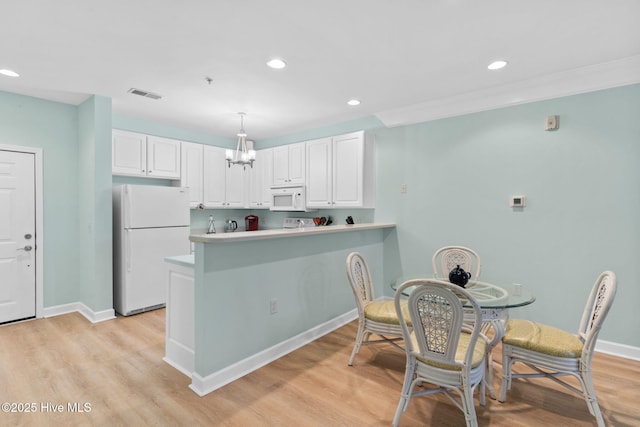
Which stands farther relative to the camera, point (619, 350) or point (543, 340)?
point (619, 350)

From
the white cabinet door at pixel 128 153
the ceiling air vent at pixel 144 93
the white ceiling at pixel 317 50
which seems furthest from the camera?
the white cabinet door at pixel 128 153

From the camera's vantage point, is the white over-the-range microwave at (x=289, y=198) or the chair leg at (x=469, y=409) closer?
the chair leg at (x=469, y=409)

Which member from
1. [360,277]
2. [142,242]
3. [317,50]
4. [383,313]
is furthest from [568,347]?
[142,242]

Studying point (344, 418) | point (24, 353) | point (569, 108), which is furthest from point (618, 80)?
point (24, 353)

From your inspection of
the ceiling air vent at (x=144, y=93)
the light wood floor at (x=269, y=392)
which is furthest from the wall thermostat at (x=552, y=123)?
the ceiling air vent at (x=144, y=93)

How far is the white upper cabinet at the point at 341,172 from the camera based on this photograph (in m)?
4.28

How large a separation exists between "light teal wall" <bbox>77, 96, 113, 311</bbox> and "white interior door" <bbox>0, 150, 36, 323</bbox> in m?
0.53

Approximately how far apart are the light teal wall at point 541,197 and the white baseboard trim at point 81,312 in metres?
3.70

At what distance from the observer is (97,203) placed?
3.68m

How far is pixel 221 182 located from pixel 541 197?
4.51 meters

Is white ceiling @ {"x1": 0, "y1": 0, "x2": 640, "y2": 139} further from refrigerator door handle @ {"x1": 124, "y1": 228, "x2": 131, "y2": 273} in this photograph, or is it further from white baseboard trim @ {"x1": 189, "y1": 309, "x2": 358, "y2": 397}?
white baseboard trim @ {"x1": 189, "y1": 309, "x2": 358, "y2": 397}

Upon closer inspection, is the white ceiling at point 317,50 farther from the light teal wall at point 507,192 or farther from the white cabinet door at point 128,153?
the white cabinet door at point 128,153

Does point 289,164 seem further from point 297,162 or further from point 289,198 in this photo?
point 289,198

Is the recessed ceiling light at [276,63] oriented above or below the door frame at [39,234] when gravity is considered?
above
